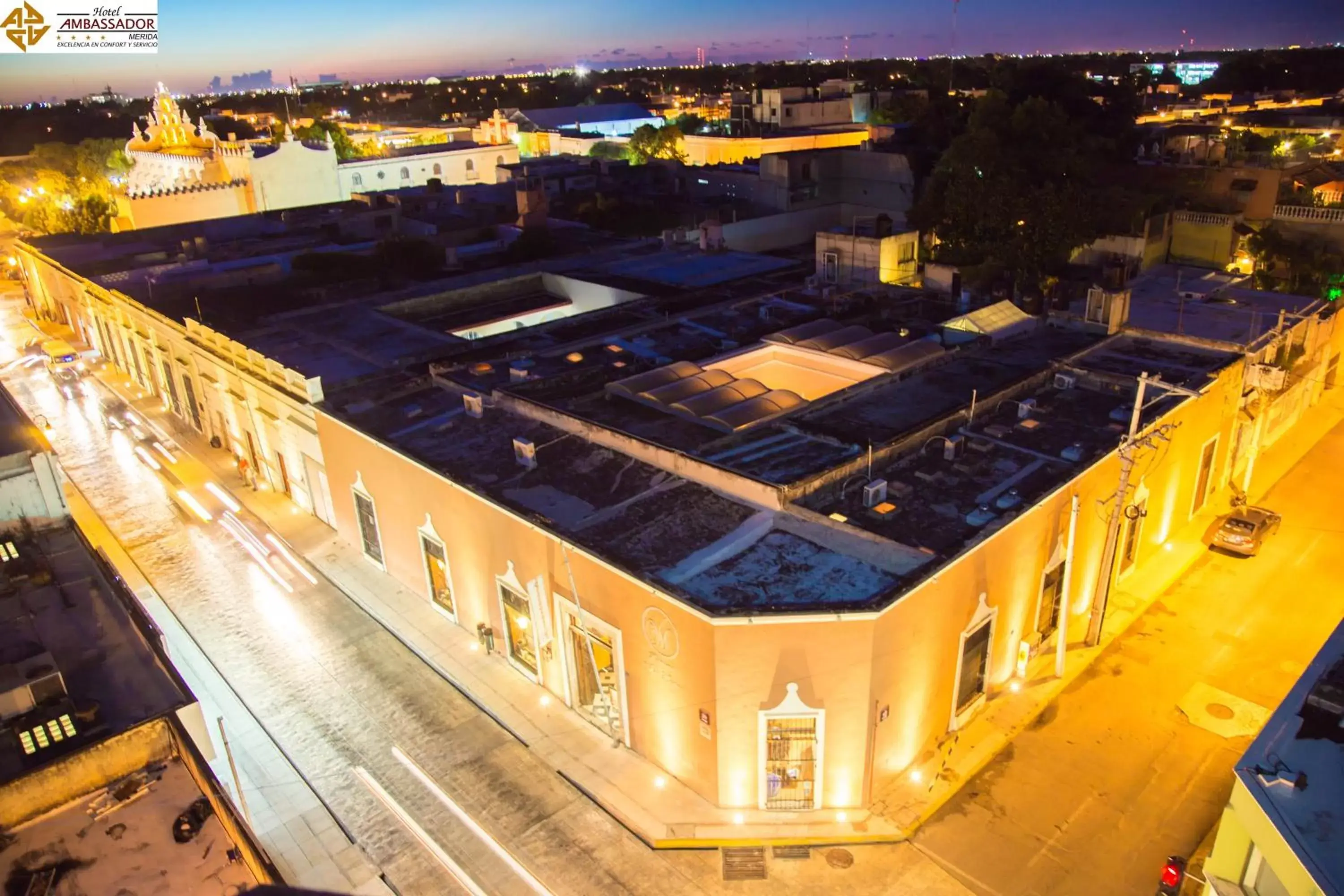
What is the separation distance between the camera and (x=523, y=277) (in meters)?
35.4

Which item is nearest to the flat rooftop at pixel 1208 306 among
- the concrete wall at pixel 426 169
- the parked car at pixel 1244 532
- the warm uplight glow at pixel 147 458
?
the parked car at pixel 1244 532

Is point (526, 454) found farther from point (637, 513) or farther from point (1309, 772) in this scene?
point (1309, 772)

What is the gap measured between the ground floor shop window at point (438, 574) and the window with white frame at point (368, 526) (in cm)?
258

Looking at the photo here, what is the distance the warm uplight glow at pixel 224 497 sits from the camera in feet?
94.9

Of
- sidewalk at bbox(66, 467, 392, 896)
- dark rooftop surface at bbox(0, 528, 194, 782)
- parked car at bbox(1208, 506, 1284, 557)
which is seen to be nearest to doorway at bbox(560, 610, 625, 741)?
sidewalk at bbox(66, 467, 392, 896)

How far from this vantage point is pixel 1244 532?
23.4 meters

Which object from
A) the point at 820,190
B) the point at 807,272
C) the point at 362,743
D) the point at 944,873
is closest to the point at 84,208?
the point at 820,190

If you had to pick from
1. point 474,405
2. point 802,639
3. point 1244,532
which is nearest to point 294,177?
point 474,405

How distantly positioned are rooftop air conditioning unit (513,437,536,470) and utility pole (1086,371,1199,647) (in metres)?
12.3

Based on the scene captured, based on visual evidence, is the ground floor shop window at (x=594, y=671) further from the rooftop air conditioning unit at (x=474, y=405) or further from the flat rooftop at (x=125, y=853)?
the rooftop air conditioning unit at (x=474, y=405)

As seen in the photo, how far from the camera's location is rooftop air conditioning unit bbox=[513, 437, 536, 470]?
2008cm

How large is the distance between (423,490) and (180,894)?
10426mm

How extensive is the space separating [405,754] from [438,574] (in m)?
5.02

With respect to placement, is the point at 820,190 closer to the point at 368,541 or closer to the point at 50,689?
the point at 368,541
